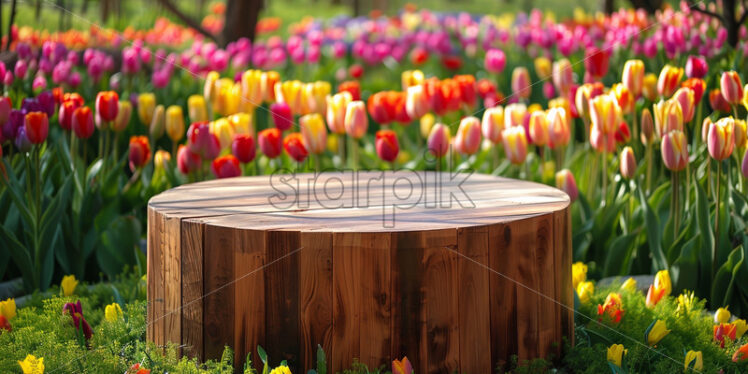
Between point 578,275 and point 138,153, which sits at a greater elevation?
point 138,153

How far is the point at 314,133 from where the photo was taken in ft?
12.2

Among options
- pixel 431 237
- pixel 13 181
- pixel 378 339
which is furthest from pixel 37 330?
pixel 431 237

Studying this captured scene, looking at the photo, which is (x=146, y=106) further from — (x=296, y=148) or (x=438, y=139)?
(x=438, y=139)

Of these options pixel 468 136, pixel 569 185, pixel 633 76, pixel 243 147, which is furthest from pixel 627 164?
pixel 243 147

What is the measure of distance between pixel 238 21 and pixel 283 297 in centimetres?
560

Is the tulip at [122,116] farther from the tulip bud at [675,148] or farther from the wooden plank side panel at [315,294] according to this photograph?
the tulip bud at [675,148]

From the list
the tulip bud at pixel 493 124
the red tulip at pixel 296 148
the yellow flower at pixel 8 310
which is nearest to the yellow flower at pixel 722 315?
the tulip bud at pixel 493 124

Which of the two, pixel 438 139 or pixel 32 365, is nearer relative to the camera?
pixel 32 365

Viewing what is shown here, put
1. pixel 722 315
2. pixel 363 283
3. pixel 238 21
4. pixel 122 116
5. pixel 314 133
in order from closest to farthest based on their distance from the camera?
pixel 363 283, pixel 722 315, pixel 314 133, pixel 122 116, pixel 238 21

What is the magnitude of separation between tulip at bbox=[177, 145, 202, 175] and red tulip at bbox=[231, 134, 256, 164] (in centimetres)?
17

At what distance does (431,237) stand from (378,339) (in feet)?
0.94

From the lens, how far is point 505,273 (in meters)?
2.24

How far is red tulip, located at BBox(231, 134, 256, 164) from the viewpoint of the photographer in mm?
3539

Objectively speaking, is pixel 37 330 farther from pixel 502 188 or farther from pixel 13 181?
pixel 502 188
